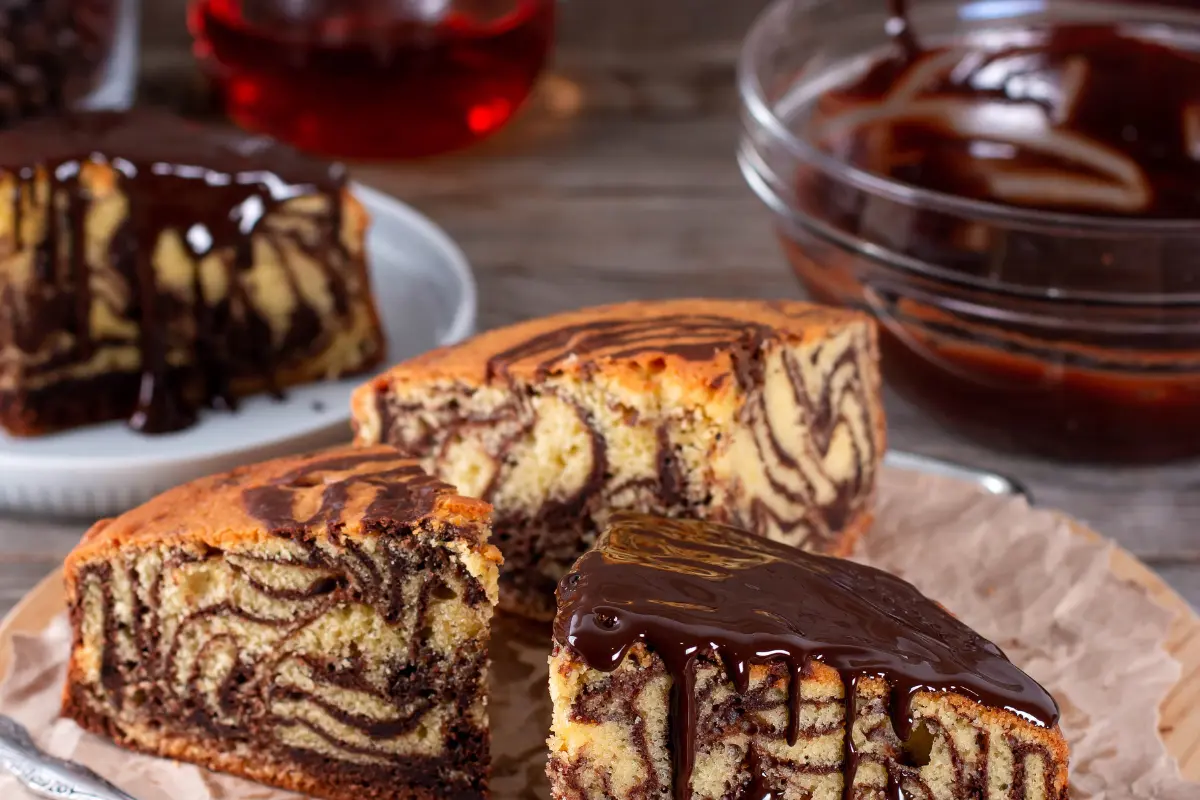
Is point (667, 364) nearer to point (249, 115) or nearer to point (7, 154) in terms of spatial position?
point (7, 154)

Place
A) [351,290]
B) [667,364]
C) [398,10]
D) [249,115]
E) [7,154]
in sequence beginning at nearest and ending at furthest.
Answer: [667,364]
[7,154]
[351,290]
[398,10]
[249,115]

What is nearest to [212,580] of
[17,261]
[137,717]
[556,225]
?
[137,717]

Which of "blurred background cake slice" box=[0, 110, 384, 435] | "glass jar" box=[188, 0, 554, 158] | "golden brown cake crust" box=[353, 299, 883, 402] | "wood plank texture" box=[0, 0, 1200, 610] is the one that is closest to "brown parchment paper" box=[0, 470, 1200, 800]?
"wood plank texture" box=[0, 0, 1200, 610]

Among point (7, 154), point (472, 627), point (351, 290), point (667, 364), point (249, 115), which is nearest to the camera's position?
point (472, 627)

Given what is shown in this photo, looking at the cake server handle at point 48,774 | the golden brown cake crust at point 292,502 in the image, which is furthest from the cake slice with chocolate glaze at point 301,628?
the cake server handle at point 48,774

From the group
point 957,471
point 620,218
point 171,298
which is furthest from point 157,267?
point 957,471

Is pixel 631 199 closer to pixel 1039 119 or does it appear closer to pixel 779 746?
pixel 1039 119
